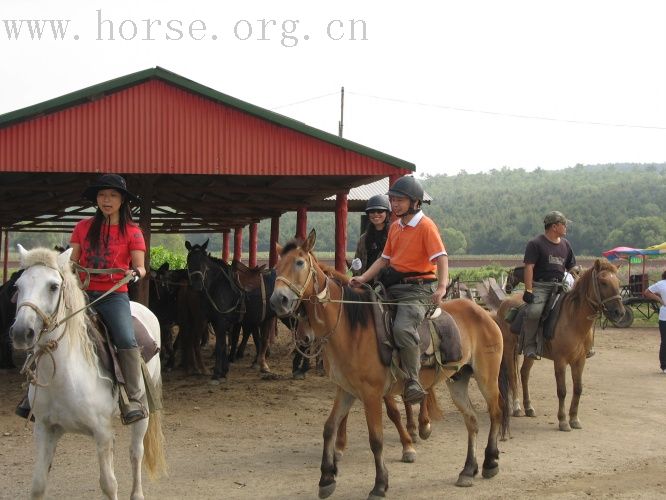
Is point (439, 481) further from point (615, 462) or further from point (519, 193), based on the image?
point (519, 193)

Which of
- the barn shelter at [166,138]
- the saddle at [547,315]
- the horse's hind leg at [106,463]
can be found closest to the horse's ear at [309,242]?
the horse's hind leg at [106,463]

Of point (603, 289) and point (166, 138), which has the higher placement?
point (166, 138)

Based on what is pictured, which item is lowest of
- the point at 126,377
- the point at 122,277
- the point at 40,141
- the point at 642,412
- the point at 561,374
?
the point at 642,412

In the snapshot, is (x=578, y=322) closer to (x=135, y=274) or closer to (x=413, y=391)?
(x=413, y=391)

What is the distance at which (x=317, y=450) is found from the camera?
27.9ft

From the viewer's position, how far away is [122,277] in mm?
6117

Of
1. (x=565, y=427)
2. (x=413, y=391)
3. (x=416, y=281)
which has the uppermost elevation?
(x=416, y=281)

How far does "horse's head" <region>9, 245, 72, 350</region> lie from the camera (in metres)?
4.74

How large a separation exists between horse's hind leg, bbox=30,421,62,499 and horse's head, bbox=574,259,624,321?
662 centimetres

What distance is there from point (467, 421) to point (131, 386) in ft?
10.4

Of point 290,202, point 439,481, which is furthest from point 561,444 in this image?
point 290,202

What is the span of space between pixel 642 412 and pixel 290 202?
29.8 feet

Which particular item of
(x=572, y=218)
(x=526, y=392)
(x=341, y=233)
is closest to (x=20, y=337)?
(x=526, y=392)

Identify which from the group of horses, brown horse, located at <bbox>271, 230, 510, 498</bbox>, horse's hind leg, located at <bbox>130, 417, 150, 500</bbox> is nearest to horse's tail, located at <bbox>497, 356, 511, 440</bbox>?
the group of horses
